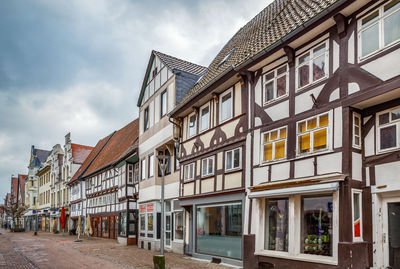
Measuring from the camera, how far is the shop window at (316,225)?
33.5 ft

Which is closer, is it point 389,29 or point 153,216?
point 389,29

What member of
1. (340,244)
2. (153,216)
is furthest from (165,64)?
(340,244)

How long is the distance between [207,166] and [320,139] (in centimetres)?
706

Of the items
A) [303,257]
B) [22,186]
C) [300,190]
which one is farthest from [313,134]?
[22,186]

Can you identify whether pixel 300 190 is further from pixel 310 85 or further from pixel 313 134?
pixel 310 85

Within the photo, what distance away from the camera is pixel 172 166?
21547 mm

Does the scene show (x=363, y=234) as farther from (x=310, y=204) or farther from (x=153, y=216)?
(x=153, y=216)

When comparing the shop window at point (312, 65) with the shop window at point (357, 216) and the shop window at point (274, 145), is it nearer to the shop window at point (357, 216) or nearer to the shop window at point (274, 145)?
the shop window at point (274, 145)

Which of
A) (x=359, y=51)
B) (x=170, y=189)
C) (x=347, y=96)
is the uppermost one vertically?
(x=359, y=51)

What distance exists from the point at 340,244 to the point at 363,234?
0.62 metres

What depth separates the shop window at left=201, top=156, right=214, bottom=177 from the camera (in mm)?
16516

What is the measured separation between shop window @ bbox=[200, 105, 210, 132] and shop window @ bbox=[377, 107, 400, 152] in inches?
339

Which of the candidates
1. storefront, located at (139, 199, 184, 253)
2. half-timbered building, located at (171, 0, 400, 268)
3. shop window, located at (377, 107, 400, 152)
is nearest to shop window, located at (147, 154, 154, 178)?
storefront, located at (139, 199, 184, 253)

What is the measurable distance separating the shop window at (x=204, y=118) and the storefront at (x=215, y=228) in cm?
320
